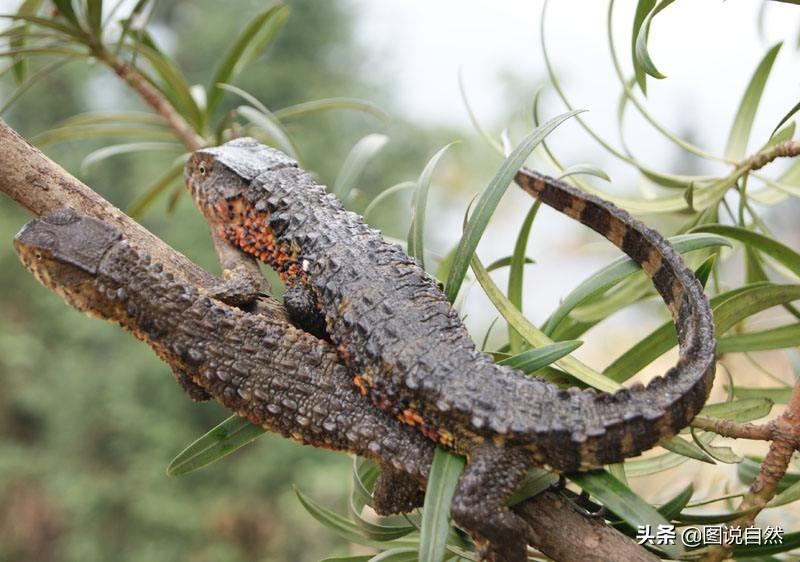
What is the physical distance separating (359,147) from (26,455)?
7.16 m

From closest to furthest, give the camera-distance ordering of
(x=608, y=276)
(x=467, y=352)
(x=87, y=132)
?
(x=467, y=352) → (x=608, y=276) → (x=87, y=132)

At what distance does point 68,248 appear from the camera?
1.36m

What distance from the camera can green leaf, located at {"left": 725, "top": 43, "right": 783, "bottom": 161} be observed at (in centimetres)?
156

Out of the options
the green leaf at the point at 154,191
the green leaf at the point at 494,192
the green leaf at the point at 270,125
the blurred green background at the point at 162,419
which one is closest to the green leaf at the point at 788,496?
the green leaf at the point at 494,192

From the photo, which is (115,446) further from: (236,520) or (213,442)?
(213,442)

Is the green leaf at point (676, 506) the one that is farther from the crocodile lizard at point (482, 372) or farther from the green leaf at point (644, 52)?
the green leaf at point (644, 52)

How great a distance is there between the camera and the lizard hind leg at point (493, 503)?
105 cm

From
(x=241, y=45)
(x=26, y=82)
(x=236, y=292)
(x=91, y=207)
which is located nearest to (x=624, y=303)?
(x=236, y=292)

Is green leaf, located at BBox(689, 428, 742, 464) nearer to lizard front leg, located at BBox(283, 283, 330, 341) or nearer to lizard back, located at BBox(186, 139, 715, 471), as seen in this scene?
lizard back, located at BBox(186, 139, 715, 471)

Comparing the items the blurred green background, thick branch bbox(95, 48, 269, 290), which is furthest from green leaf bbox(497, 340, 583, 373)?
the blurred green background

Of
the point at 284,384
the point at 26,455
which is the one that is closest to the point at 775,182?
the point at 284,384

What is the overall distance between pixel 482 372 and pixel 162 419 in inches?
245

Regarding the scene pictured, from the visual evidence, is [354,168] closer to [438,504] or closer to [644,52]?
[644,52]

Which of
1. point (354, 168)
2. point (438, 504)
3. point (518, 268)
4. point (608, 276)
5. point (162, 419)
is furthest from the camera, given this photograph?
point (162, 419)
